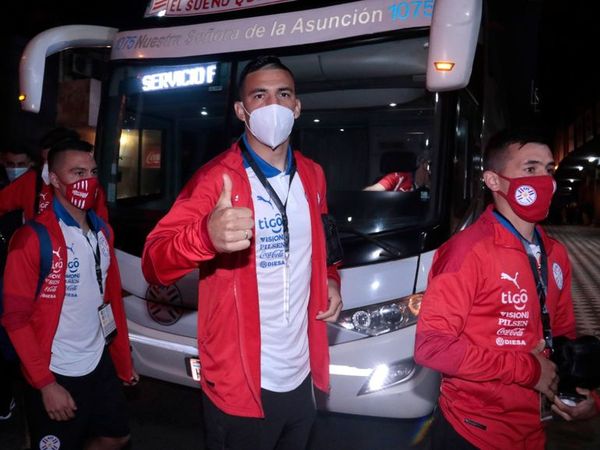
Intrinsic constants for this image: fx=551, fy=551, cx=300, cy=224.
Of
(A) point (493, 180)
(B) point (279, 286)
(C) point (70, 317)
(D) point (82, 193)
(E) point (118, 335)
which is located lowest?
(E) point (118, 335)

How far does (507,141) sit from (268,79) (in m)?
0.97

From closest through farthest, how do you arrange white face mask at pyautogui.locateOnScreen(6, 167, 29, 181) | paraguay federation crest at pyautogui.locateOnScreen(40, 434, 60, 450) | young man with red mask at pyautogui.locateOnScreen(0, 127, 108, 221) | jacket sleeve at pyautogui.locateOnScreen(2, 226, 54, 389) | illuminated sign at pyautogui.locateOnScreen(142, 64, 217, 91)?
jacket sleeve at pyautogui.locateOnScreen(2, 226, 54, 389) → paraguay federation crest at pyautogui.locateOnScreen(40, 434, 60, 450) → illuminated sign at pyautogui.locateOnScreen(142, 64, 217, 91) → young man with red mask at pyautogui.locateOnScreen(0, 127, 108, 221) → white face mask at pyautogui.locateOnScreen(6, 167, 29, 181)

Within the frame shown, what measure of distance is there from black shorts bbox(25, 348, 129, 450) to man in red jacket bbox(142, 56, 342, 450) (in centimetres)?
82

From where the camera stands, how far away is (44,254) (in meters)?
2.43

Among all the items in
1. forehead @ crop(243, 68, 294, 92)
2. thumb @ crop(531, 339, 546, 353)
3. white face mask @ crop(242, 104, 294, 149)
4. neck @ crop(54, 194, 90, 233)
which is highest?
forehead @ crop(243, 68, 294, 92)

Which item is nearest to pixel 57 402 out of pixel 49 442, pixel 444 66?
pixel 49 442

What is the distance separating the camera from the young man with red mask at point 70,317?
7.77ft

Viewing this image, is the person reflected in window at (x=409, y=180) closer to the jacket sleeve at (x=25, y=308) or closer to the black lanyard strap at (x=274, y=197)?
the black lanyard strap at (x=274, y=197)

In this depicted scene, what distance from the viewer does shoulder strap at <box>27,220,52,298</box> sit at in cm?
242

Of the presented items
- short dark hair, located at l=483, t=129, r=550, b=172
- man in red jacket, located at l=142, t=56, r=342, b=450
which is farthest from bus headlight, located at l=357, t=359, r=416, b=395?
short dark hair, located at l=483, t=129, r=550, b=172

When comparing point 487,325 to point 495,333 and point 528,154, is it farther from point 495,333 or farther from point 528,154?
point 528,154

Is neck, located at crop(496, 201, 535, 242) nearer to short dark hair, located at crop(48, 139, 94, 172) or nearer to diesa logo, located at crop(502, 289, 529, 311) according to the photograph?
diesa logo, located at crop(502, 289, 529, 311)

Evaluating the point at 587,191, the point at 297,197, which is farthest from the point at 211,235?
the point at 587,191

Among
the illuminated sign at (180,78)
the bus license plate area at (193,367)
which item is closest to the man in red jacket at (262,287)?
the bus license plate area at (193,367)
